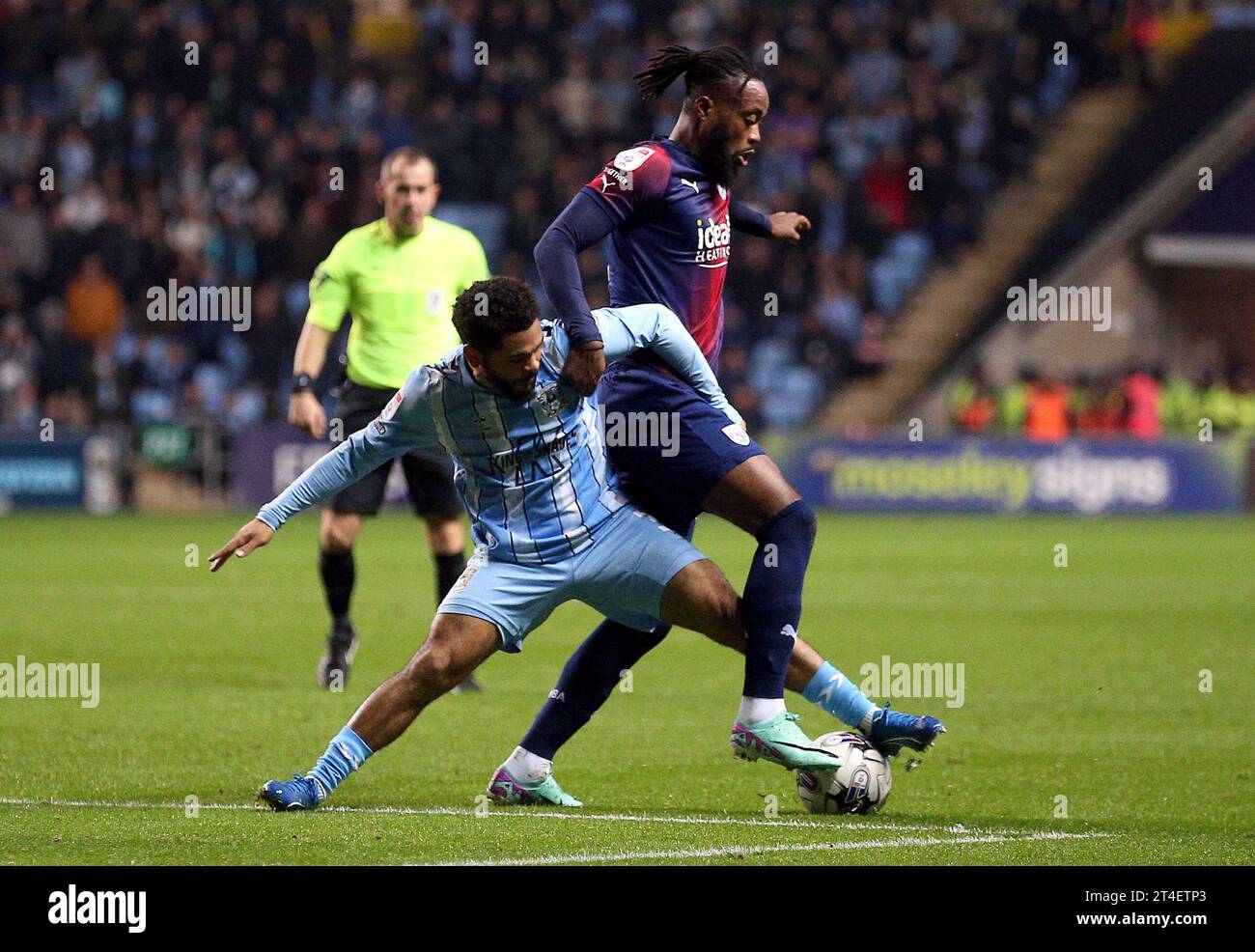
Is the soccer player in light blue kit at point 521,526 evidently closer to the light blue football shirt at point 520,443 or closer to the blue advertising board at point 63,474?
the light blue football shirt at point 520,443

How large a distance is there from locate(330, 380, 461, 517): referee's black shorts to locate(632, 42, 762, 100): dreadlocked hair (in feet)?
9.90

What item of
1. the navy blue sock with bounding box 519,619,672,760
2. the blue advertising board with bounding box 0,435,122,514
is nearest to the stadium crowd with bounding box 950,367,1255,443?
the blue advertising board with bounding box 0,435,122,514

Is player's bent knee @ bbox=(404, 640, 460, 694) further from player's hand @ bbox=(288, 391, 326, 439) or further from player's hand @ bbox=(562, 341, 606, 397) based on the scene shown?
player's hand @ bbox=(288, 391, 326, 439)

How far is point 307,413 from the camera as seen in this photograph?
8914 millimetres

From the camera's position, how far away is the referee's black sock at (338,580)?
9.48 meters

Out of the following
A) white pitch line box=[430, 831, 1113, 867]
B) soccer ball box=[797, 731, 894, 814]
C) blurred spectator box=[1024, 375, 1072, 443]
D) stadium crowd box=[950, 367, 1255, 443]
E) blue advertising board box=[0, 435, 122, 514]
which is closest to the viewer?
white pitch line box=[430, 831, 1113, 867]

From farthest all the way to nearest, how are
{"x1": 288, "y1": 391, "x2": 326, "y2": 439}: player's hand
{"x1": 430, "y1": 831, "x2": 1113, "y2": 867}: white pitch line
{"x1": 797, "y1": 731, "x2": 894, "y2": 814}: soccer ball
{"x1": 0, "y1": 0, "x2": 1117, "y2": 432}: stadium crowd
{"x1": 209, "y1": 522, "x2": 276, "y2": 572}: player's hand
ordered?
{"x1": 0, "y1": 0, "x2": 1117, "y2": 432}: stadium crowd
{"x1": 288, "y1": 391, "x2": 326, "y2": 439}: player's hand
{"x1": 797, "y1": 731, "x2": 894, "y2": 814}: soccer ball
{"x1": 209, "y1": 522, "x2": 276, "y2": 572}: player's hand
{"x1": 430, "y1": 831, "x2": 1113, "y2": 867}: white pitch line

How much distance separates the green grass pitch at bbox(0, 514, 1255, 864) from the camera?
567 cm

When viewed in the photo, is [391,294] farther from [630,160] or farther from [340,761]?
[340,761]
